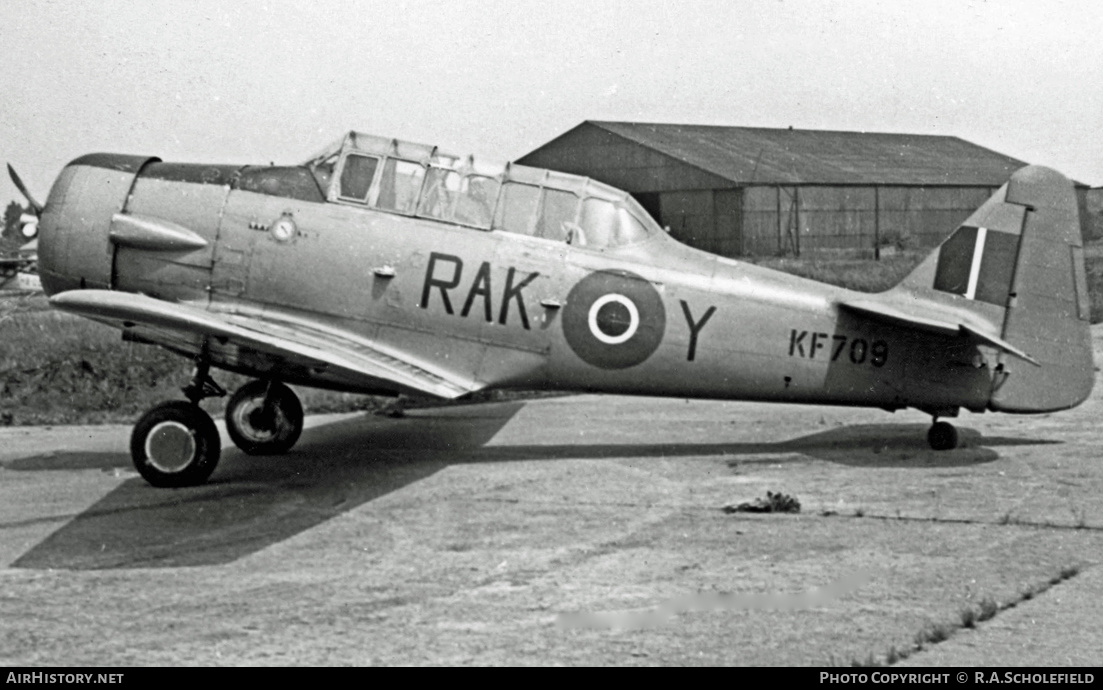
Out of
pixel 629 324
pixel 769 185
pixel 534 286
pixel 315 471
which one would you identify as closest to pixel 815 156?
pixel 769 185

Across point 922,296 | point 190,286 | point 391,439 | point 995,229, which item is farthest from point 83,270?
point 995,229

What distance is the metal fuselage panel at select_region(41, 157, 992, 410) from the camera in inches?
348

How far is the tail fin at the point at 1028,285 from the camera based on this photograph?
9133 mm

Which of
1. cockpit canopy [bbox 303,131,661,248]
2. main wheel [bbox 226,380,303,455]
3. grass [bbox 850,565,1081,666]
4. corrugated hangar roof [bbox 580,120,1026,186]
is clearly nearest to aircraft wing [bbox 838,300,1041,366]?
cockpit canopy [bbox 303,131,661,248]

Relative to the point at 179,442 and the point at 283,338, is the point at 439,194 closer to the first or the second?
the point at 283,338

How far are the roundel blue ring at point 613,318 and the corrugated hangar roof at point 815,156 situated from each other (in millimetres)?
30211

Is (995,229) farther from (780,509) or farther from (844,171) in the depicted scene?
(844,171)

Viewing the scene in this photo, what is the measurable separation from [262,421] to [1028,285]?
648cm

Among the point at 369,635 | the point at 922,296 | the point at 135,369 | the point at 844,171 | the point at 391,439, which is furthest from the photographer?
the point at 844,171

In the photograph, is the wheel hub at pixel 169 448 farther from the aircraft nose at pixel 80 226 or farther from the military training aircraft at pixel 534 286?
the aircraft nose at pixel 80 226

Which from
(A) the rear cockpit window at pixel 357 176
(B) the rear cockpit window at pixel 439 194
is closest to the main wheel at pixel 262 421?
(A) the rear cockpit window at pixel 357 176

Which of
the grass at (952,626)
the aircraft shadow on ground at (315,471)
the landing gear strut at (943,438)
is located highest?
the landing gear strut at (943,438)
